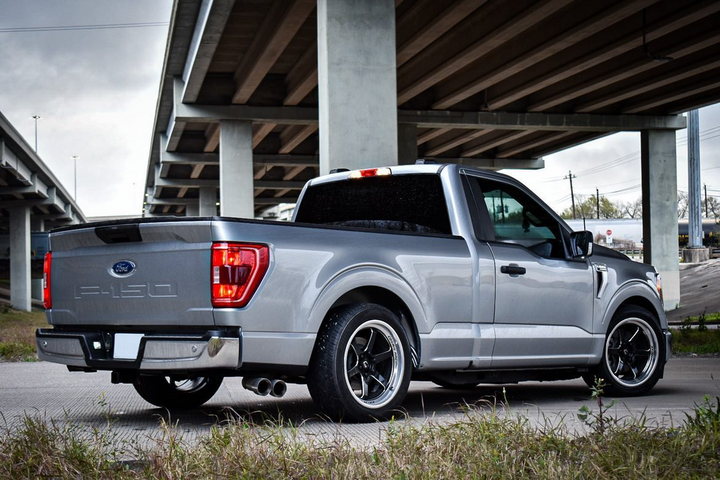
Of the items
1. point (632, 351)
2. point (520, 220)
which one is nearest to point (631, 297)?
point (632, 351)

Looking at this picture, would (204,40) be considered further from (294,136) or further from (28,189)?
(28,189)

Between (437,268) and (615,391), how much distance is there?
2.43m

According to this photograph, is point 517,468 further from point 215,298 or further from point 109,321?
point 109,321

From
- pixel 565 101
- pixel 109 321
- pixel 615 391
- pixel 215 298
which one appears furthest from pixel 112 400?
pixel 565 101

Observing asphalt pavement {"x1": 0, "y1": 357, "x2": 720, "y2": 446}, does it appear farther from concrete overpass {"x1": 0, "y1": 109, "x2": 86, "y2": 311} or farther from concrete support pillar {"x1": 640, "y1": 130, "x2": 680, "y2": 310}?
concrete overpass {"x1": 0, "y1": 109, "x2": 86, "y2": 311}

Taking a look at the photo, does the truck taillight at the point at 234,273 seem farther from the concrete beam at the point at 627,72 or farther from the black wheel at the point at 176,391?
the concrete beam at the point at 627,72

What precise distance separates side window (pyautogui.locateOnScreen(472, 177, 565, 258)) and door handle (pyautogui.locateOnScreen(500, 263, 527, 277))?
10.2 inches

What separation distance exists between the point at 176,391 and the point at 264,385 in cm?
188

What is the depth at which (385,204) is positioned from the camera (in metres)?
7.61

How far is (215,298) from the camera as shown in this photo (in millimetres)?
5672

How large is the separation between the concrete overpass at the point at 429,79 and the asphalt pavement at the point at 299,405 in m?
5.56

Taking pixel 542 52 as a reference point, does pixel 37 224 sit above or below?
below

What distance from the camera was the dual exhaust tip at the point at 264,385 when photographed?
19.2 ft

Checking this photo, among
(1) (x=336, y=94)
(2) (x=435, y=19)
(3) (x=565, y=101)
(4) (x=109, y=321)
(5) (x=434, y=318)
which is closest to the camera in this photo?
(4) (x=109, y=321)
